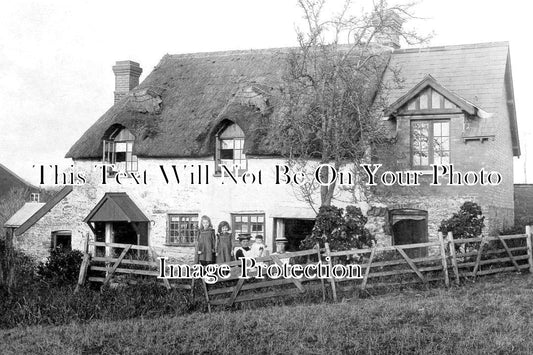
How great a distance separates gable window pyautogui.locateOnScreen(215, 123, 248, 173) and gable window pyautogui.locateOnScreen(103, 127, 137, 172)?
3.31m

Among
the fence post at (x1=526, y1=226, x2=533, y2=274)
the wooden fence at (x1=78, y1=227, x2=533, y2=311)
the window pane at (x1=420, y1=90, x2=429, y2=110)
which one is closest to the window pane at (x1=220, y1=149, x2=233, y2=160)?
the wooden fence at (x1=78, y1=227, x2=533, y2=311)

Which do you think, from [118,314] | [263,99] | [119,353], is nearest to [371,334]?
[119,353]

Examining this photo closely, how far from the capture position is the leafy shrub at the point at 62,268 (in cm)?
2136

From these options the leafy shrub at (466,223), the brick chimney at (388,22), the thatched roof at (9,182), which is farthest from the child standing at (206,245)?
the thatched roof at (9,182)

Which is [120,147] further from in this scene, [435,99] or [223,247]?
[435,99]

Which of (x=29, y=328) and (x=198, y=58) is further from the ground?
(x=198, y=58)

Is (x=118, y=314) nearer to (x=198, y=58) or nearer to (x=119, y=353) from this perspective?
(x=119, y=353)

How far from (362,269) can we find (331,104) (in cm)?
566

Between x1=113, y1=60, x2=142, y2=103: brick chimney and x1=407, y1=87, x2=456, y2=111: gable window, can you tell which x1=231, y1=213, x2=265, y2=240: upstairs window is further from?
x1=113, y1=60, x2=142, y2=103: brick chimney

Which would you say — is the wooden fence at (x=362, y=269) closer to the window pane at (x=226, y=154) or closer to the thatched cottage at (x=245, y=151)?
the thatched cottage at (x=245, y=151)

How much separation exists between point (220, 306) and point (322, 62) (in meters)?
8.98

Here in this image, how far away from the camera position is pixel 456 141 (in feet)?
74.9

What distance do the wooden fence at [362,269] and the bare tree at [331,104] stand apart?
3908 millimetres

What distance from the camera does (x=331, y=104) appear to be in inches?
869
